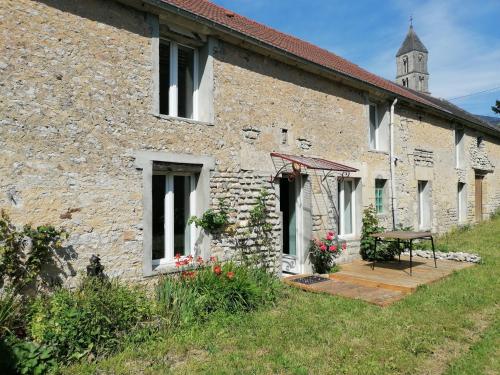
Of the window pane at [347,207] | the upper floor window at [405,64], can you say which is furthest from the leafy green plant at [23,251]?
the upper floor window at [405,64]

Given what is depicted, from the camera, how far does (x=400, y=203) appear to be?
37.9ft

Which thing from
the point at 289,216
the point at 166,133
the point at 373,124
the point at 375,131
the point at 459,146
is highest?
the point at 373,124

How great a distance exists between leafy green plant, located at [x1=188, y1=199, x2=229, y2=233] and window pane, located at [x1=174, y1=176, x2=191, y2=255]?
0.21 metres

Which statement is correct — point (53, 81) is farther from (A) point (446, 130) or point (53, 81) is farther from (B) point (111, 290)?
(A) point (446, 130)

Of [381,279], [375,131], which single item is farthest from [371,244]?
[375,131]

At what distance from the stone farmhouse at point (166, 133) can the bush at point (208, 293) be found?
0.55 metres

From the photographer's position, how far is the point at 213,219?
6500mm

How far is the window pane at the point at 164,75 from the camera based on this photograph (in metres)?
6.47

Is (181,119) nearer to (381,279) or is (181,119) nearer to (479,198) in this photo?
(381,279)

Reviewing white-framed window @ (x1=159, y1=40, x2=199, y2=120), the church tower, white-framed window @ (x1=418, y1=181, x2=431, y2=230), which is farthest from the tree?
white-framed window @ (x1=159, y1=40, x2=199, y2=120)

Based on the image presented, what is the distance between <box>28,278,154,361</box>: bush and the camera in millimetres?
4074

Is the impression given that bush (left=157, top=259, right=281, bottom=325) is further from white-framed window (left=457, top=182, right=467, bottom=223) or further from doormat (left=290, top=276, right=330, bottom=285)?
white-framed window (left=457, top=182, right=467, bottom=223)

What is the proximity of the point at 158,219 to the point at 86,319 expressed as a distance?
7.26ft

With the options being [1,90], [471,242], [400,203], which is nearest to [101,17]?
[1,90]
